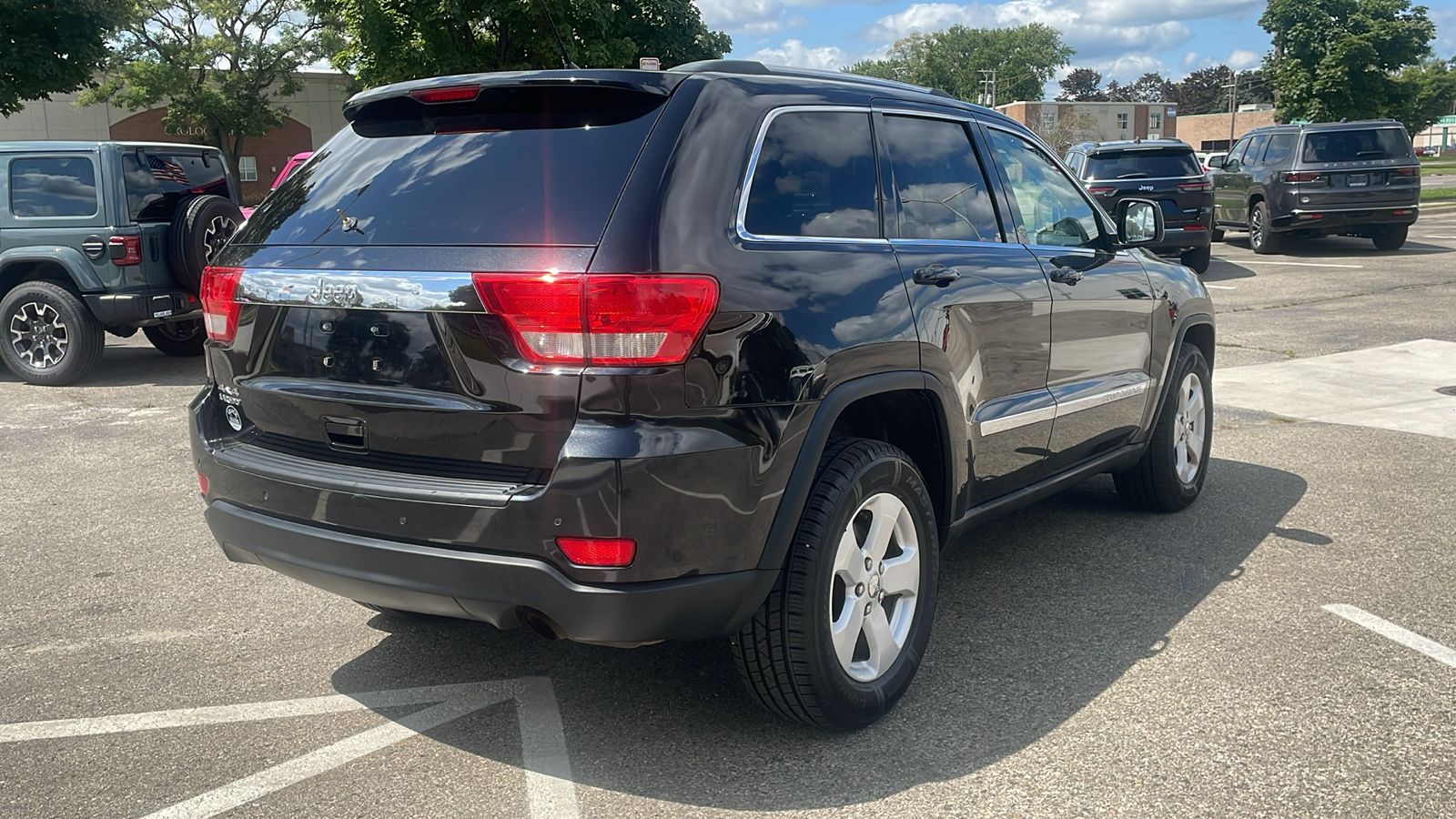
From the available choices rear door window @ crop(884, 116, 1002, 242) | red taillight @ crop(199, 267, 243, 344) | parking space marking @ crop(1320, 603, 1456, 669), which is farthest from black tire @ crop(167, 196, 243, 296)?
parking space marking @ crop(1320, 603, 1456, 669)

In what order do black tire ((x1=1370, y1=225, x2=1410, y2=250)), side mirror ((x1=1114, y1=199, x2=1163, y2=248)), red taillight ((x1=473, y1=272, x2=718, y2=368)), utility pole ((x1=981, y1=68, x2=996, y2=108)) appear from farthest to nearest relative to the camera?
utility pole ((x1=981, y1=68, x2=996, y2=108)) < black tire ((x1=1370, y1=225, x2=1410, y2=250)) < side mirror ((x1=1114, y1=199, x2=1163, y2=248)) < red taillight ((x1=473, y1=272, x2=718, y2=368))

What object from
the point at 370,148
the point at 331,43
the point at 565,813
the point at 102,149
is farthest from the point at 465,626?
the point at 331,43

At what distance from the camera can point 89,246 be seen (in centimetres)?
959

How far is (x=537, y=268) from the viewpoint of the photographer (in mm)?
2805

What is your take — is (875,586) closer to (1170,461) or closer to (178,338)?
(1170,461)

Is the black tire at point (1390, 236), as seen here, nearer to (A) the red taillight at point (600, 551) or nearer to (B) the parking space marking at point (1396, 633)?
(B) the parking space marking at point (1396, 633)

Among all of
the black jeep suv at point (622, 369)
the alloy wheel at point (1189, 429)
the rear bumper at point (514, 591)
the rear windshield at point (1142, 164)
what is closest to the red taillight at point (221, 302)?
the black jeep suv at point (622, 369)

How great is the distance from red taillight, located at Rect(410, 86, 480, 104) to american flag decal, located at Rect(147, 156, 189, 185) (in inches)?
301

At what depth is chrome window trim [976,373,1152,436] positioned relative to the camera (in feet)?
13.0

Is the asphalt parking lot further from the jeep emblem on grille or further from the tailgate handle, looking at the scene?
the jeep emblem on grille

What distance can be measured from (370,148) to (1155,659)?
9.30 ft

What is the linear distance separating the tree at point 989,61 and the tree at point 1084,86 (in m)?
30.5

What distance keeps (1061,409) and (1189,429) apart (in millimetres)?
1529

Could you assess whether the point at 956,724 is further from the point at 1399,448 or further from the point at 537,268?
the point at 1399,448
